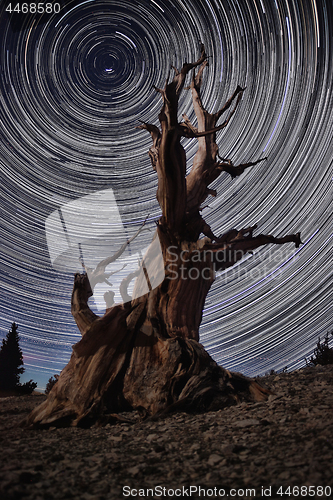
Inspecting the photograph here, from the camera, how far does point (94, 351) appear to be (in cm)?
607

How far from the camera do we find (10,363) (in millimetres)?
21297

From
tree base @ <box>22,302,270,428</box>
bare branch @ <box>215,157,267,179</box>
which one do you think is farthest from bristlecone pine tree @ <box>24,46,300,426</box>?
bare branch @ <box>215,157,267,179</box>

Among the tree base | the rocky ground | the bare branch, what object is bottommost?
the rocky ground

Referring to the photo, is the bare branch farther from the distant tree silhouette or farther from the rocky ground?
the distant tree silhouette

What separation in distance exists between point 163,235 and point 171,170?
1585mm

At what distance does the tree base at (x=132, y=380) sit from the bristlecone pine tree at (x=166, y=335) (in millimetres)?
17

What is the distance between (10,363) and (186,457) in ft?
72.8

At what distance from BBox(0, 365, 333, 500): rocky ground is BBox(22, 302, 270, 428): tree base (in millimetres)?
432

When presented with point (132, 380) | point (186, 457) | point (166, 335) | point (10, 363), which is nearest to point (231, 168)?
point (166, 335)

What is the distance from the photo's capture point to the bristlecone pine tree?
544 cm

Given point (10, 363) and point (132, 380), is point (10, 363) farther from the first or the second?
point (132, 380)

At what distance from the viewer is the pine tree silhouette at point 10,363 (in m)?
20.6

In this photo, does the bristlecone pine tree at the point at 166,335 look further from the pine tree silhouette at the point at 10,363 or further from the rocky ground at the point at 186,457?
the pine tree silhouette at the point at 10,363

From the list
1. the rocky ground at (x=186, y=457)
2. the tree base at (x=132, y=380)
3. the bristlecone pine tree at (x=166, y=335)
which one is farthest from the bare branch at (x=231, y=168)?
the rocky ground at (x=186, y=457)
